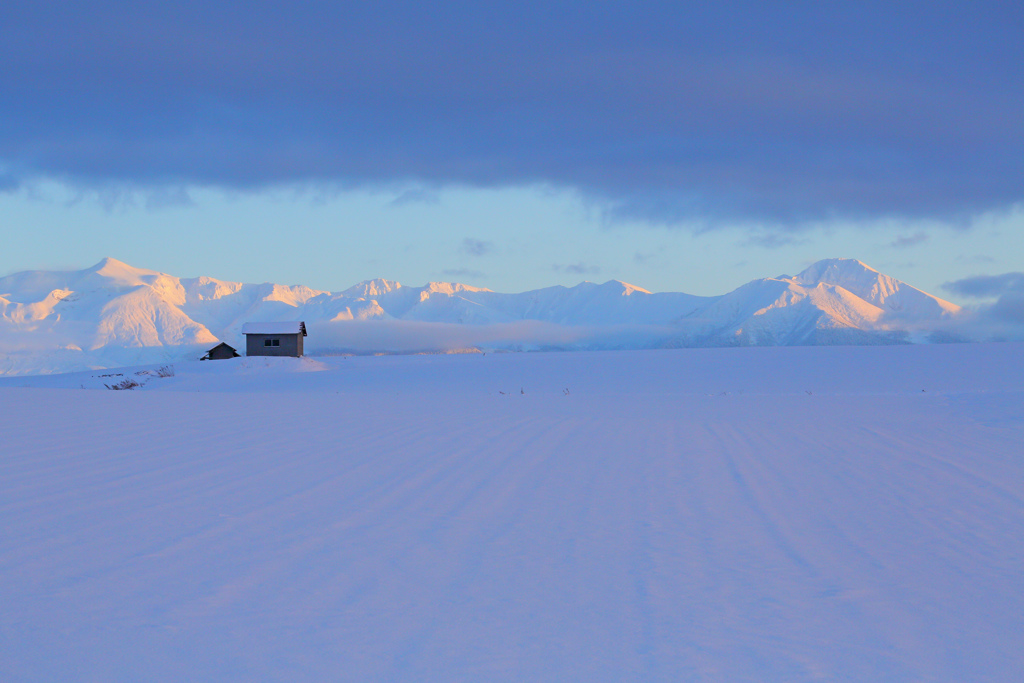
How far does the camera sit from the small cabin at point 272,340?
49562 millimetres

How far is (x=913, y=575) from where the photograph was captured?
4.00m

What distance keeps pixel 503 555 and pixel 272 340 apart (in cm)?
4836

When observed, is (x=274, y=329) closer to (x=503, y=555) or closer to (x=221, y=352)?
(x=221, y=352)

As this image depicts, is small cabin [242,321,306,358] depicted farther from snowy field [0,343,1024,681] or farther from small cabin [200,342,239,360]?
snowy field [0,343,1024,681]

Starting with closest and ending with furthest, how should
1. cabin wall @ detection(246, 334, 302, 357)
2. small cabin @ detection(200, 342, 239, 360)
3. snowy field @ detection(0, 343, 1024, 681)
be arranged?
snowy field @ detection(0, 343, 1024, 681) < cabin wall @ detection(246, 334, 302, 357) < small cabin @ detection(200, 342, 239, 360)

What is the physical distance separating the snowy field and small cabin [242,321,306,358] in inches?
1582

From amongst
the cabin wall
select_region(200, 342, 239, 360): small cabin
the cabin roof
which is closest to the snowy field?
the cabin wall

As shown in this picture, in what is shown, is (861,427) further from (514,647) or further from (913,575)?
(514,647)

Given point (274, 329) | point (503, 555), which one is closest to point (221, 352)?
point (274, 329)

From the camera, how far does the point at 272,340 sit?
1959 inches

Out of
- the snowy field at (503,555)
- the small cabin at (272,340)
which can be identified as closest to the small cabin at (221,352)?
the small cabin at (272,340)

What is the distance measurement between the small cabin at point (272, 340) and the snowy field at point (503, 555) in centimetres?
4017

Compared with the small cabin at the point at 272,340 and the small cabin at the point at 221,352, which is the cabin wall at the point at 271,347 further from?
the small cabin at the point at 221,352

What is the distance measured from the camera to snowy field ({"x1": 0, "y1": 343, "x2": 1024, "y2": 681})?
2926mm
